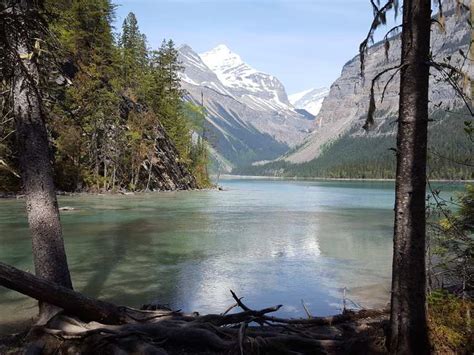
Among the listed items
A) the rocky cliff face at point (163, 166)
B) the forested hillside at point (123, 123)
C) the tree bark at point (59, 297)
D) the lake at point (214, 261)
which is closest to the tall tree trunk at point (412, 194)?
the tree bark at point (59, 297)

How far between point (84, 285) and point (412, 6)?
13095 millimetres

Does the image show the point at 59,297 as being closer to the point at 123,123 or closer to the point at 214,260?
the point at 214,260

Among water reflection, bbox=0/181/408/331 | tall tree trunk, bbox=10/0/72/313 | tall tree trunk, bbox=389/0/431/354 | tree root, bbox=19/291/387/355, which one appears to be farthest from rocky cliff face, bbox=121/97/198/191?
tall tree trunk, bbox=389/0/431/354

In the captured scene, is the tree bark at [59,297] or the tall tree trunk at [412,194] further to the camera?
the tree bark at [59,297]

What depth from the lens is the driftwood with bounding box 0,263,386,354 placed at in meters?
6.19

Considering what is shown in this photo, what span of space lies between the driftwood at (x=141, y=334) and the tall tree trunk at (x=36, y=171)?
4.66ft

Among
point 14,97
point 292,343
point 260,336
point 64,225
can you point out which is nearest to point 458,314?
point 292,343

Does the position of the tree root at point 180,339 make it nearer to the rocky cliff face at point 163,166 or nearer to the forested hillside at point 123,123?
the forested hillside at point 123,123

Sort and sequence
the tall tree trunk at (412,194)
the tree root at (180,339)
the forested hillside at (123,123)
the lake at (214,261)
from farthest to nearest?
the forested hillside at (123,123) < the lake at (214,261) < the tree root at (180,339) < the tall tree trunk at (412,194)

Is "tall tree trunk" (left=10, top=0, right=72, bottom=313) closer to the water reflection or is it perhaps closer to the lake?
the lake

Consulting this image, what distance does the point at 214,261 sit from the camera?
19844 millimetres

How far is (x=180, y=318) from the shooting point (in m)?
7.56

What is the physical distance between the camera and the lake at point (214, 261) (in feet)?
44.5

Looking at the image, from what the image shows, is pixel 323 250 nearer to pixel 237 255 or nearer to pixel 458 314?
pixel 237 255
